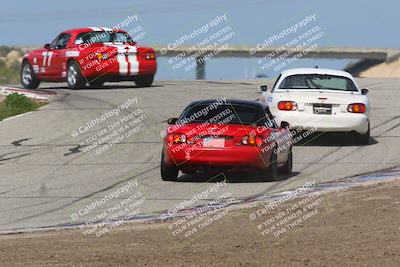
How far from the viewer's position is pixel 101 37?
86.3 ft

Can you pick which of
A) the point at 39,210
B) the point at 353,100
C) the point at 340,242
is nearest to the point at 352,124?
the point at 353,100

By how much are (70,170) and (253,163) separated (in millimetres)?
3260

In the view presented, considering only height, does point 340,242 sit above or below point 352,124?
above

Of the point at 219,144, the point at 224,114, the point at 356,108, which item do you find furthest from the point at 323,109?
the point at 219,144

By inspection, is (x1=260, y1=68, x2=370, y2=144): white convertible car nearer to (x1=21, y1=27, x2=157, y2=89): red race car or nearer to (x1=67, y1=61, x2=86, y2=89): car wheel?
(x1=21, y1=27, x2=157, y2=89): red race car

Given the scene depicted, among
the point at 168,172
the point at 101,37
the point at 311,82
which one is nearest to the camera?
the point at 168,172

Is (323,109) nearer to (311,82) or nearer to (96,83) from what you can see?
(311,82)

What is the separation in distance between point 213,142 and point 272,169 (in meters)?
1.02

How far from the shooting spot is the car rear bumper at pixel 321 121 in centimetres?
1820

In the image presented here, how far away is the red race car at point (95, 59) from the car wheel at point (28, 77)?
2.63 feet

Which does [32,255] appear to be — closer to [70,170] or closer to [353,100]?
[70,170]

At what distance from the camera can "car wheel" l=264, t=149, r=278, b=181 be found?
14320mm

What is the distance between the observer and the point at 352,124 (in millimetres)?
18297

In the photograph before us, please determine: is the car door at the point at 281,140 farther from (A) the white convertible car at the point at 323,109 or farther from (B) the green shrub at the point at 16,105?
(B) the green shrub at the point at 16,105
